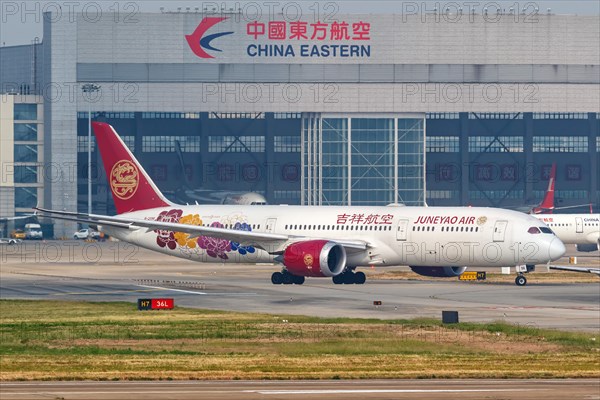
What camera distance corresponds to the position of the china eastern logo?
15250cm

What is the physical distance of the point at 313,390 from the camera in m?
28.9

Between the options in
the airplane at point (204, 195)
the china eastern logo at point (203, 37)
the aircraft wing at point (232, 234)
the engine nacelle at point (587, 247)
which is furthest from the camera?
the china eastern logo at point (203, 37)

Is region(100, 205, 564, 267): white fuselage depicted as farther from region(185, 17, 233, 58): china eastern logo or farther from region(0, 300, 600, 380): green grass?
region(185, 17, 233, 58): china eastern logo

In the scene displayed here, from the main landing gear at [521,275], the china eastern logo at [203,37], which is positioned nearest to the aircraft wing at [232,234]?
the main landing gear at [521,275]

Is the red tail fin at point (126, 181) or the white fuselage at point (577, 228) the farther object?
the white fuselage at point (577, 228)

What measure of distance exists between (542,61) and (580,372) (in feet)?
417

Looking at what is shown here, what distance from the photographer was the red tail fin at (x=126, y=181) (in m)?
76.8

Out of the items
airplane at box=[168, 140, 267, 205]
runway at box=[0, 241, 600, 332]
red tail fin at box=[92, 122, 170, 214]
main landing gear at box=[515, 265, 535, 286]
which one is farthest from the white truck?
main landing gear at box=[515, 265, 535, 286]

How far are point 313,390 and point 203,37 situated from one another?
127m

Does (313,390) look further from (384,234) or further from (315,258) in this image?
(384,234)

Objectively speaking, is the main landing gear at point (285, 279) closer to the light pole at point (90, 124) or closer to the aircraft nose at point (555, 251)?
the aircraft nose at point (555, 251)

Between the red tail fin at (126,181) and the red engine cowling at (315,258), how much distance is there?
42.6 feet

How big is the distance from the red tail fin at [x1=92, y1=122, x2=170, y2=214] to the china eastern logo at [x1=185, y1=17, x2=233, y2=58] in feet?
249

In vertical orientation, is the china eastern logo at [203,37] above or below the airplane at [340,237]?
above
